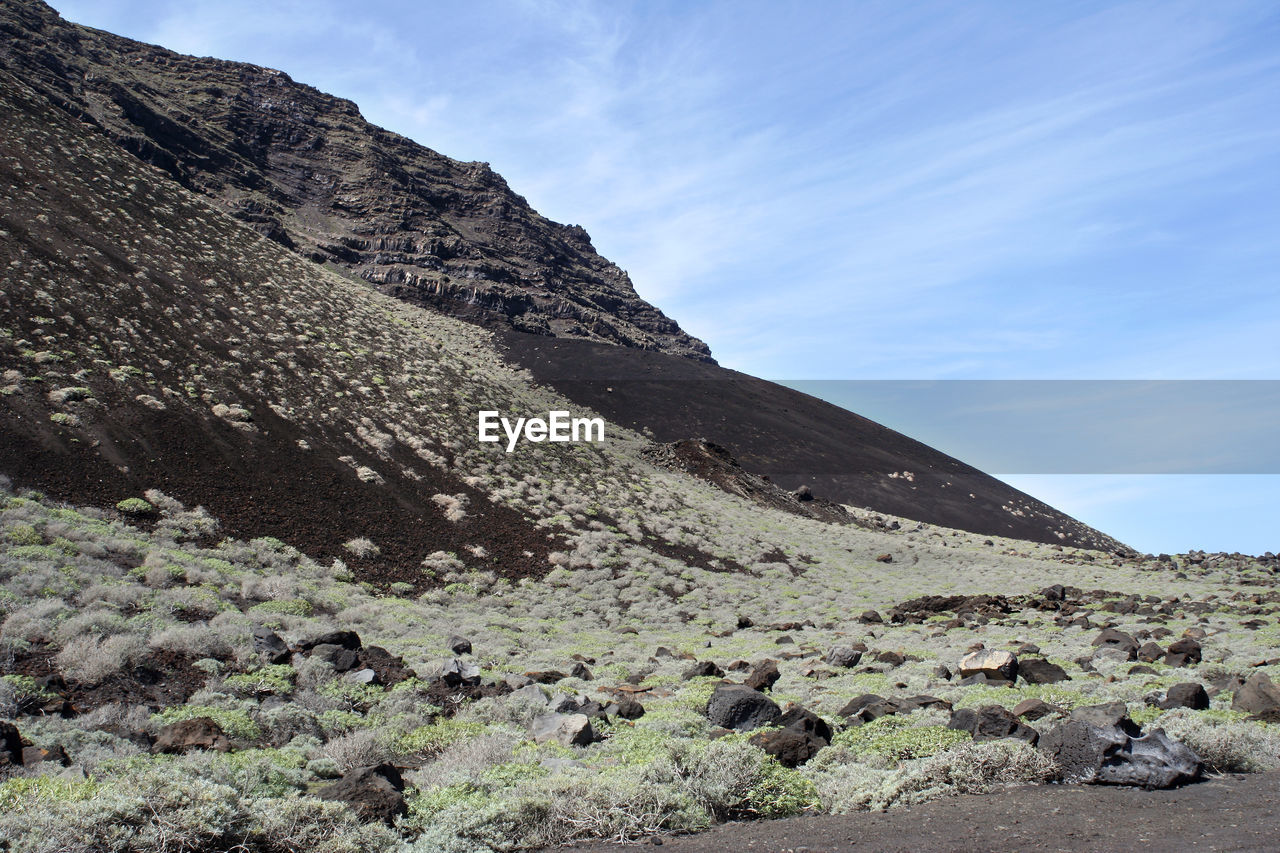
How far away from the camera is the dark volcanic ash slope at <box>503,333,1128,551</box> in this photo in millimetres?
53250

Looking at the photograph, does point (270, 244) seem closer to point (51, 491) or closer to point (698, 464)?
point (698, 464)

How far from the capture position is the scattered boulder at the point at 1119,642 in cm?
Result: 1195

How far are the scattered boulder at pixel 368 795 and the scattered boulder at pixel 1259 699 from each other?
30.8ft

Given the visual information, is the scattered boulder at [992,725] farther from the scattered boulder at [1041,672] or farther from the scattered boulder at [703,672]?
the scattered boulder at [703,672]

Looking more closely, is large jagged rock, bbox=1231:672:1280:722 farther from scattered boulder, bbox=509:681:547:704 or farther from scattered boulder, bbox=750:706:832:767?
scattered boulder, bbox=509:681:547:704

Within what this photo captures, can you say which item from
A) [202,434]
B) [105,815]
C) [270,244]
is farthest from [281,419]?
[270,244]

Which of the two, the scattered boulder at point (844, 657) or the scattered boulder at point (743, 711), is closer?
the scattered boulder at point (743, 711)

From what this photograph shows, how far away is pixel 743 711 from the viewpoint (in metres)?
8.92

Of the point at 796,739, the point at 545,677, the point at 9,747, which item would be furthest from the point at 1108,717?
the point at 9,747

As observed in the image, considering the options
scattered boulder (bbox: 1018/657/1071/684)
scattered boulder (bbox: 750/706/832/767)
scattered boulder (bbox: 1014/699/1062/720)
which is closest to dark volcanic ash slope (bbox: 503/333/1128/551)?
scattered boulder (bbox: 1018/657/1071/684)

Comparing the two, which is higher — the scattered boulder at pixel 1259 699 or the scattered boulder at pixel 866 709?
the scattered boulder at pixel 1259 699

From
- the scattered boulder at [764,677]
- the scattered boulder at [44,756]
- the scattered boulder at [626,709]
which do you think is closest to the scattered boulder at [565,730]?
the scattered boulder at [626,709]

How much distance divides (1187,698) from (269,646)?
12287 mm

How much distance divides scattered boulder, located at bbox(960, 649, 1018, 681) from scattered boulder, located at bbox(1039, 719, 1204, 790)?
3741mm
